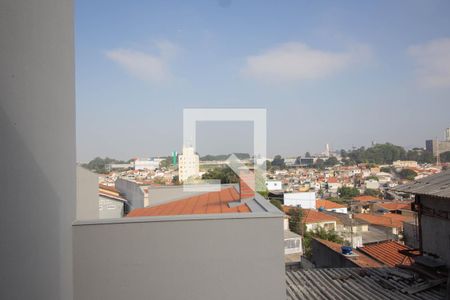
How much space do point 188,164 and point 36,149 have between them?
15.6 feet

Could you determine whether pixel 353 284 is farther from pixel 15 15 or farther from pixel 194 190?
pixel 15 15

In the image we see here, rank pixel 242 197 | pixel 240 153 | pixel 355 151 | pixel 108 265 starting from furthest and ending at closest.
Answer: pixel 355 151
pixel 240 153
pixel 242 197
pixel 108 265

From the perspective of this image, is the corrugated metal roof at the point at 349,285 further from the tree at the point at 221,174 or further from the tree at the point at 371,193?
the tree at the point at 371,193

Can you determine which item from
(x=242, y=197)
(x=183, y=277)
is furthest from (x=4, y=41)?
(x=242, y=197)

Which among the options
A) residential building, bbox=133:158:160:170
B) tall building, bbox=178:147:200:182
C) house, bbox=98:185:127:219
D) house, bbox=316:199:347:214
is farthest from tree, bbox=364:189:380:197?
house, bbox=98:185:127:219

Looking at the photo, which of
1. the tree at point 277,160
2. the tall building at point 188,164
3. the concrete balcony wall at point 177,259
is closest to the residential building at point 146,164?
the tall building at point 188,164

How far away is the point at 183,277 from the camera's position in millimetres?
2123

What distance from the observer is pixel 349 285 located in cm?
437

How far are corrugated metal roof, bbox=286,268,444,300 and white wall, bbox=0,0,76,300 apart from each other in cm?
316

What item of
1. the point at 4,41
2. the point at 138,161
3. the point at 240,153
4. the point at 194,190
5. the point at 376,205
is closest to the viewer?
the point at 4,41

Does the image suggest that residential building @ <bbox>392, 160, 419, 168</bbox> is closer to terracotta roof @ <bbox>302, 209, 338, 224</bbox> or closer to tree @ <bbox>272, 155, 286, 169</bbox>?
terracotta roof @ <bbox>302, 209, 338, 224</bbox>

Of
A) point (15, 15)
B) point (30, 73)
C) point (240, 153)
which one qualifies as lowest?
point (240, 153)

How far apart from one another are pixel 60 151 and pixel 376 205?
32.8 meters

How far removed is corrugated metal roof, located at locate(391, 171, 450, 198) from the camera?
4.41 metres
